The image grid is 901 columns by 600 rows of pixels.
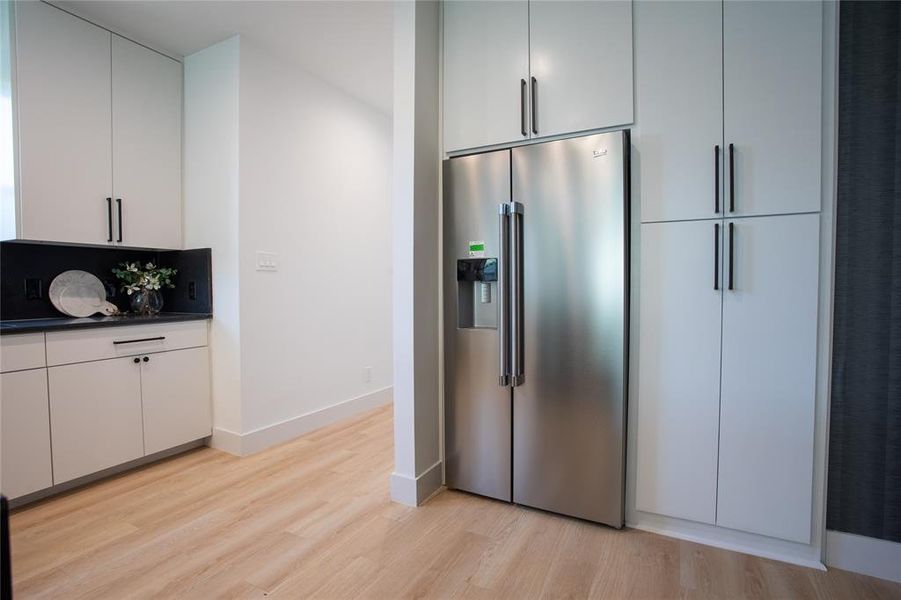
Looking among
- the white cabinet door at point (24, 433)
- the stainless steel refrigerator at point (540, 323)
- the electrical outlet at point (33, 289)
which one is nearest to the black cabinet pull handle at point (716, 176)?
the stainless steel refrigerator at point (540, 323)

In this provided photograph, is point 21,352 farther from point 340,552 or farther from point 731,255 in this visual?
point 731,255

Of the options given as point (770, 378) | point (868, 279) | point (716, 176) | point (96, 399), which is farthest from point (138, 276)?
point (868, 279)

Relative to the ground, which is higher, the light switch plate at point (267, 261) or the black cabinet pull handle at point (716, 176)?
the black cabinet pull handle at point (716, 176)

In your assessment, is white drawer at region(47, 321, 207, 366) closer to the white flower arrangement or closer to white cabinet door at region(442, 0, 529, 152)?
the white flower arrangement

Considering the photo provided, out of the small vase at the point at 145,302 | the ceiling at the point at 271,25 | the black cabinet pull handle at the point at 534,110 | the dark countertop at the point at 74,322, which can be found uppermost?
the ceiling at the point at 271,25

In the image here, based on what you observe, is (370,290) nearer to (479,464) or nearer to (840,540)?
(479,464)

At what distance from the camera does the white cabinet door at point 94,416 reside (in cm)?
222

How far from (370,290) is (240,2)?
223 cm

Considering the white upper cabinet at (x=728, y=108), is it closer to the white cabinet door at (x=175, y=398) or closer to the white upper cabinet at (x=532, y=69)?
the white upper cabinet at (x=532, y=69)

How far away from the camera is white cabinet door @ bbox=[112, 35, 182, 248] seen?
2.67 meters

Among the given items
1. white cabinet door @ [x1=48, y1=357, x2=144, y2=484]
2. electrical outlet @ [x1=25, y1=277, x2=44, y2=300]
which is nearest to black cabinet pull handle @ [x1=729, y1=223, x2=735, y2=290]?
white cabinet door @ [x1=48, y1=357, x2=144, y2=484]

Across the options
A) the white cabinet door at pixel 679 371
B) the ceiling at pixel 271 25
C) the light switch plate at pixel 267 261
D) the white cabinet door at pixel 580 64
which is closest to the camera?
the white cabinet door at pixel 679 371

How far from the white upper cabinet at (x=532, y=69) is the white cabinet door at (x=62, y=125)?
2094 millimetres

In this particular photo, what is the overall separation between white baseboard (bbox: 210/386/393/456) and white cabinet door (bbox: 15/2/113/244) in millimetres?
1468
